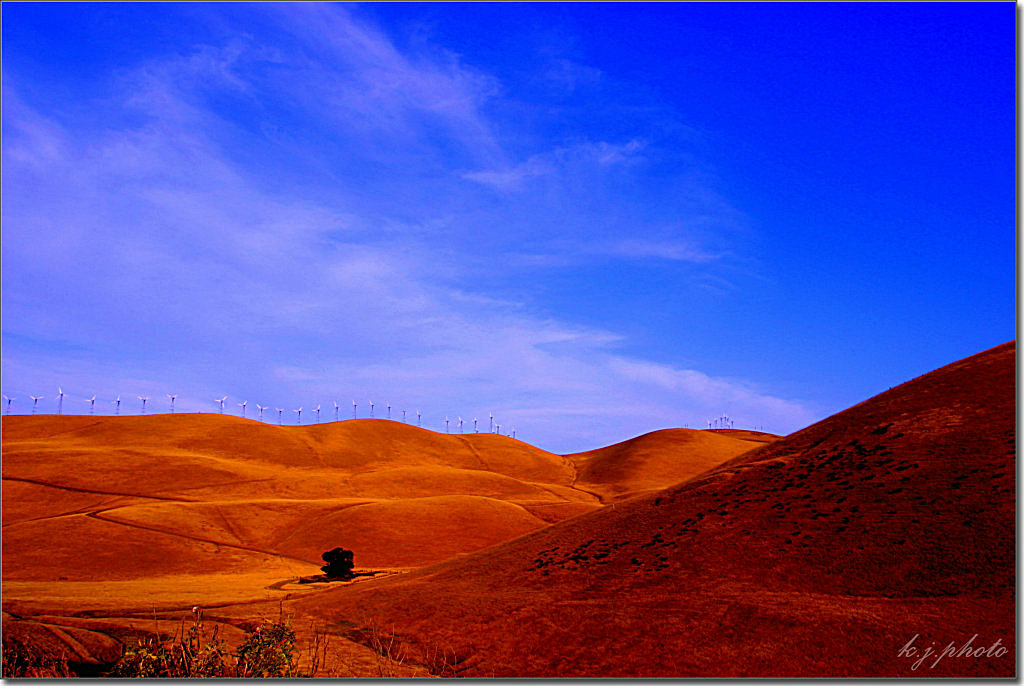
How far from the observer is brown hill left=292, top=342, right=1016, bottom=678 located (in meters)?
15.1

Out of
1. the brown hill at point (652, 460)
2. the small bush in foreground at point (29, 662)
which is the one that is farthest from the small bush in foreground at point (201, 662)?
the brown hill at point (652, 460)

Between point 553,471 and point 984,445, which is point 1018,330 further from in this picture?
point 553,471

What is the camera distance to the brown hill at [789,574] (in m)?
15.1

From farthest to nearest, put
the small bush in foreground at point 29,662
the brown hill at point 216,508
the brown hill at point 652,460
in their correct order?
the brown hill at point 652,460 → the brown hill at point 216,508 → the small bush in foreground at point 29,662

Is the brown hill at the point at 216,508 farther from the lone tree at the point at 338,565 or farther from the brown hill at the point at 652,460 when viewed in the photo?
the lone tree at the point at 338,565

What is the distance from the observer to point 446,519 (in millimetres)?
55406

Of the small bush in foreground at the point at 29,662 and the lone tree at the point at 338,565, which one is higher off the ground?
the small bush in foreground at the point at 29,662

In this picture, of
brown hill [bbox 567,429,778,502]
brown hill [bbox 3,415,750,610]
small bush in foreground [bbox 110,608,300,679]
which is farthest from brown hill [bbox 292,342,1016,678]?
brown hill [bbox 567,429,778,502]

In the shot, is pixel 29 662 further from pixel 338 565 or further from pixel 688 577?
pixel 338 565

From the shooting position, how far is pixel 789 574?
1909 centimetres

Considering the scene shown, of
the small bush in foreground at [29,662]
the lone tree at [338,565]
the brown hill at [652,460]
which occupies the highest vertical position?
the brown hill at [652,460]

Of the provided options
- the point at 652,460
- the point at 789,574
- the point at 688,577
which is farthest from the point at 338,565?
the point at 652,460

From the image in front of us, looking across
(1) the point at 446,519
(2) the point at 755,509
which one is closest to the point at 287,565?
(1) the point at 446,519

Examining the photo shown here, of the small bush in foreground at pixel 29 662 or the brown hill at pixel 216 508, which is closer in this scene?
the small bush in foreground at pixel 29 662
